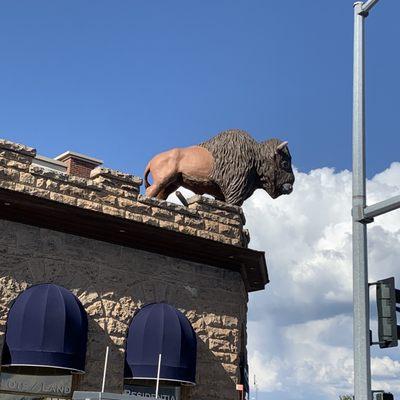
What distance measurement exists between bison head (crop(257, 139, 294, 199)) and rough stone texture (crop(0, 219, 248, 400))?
3367 millimetres

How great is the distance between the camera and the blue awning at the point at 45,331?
12.9m

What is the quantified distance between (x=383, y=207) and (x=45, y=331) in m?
6.69

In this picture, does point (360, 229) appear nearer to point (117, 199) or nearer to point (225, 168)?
point (117, 199)

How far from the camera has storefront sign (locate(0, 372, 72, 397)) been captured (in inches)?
521

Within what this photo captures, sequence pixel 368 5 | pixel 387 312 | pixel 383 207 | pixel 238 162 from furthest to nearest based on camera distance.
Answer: pixel 238 162 < pixel 368 5 < pixel 383 207 < pixel 387 312

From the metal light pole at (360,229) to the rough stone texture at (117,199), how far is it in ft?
16.4

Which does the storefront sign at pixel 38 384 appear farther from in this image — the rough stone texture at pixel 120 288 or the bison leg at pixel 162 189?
the bison leg at pixel 162 189

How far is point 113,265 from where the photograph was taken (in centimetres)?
1488

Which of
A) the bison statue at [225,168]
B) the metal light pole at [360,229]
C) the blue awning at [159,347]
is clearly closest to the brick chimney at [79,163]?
the bison statue at [225,168]

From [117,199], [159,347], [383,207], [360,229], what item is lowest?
[159,347]

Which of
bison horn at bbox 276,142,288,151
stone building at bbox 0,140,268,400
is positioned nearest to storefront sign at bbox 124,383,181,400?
stone building at bbox 0,140,268,400

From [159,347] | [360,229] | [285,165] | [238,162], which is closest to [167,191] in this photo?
[238,162]

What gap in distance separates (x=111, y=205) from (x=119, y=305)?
7.31ft

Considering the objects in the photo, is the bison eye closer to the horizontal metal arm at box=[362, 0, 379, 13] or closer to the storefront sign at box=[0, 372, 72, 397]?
the horizontal metal arm at box=[362, 0, 379, 13]
